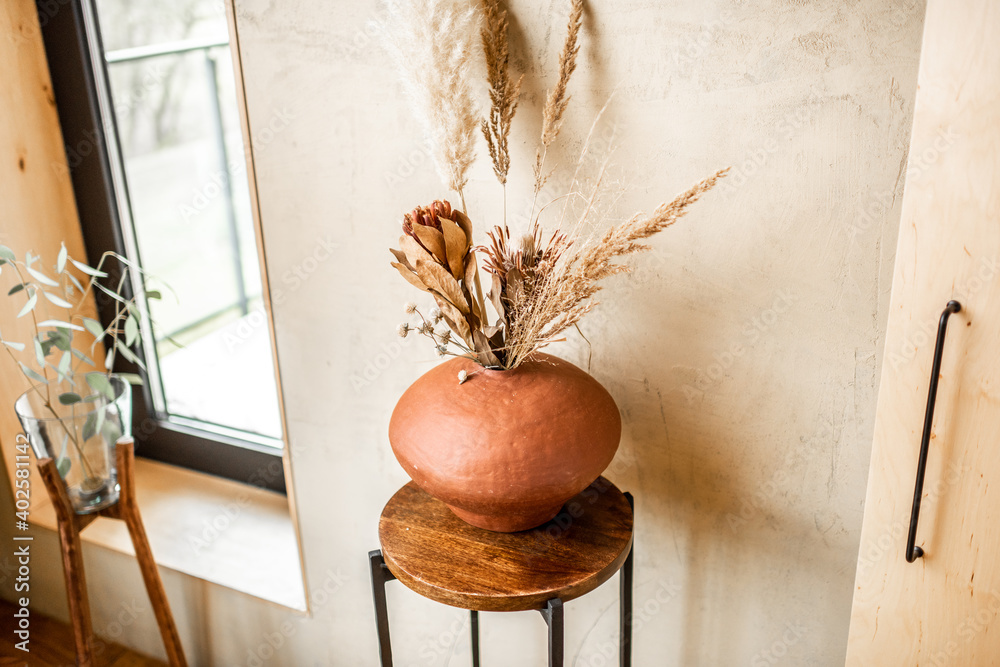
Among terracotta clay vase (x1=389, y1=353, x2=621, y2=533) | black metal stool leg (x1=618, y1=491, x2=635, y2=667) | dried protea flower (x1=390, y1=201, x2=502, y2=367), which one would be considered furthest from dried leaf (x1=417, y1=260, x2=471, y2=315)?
black metal stool leg (x1=618, y1=491, x2=635, y2=667)

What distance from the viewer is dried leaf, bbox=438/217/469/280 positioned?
1.04m

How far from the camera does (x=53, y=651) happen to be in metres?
2.08

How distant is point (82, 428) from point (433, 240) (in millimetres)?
1097

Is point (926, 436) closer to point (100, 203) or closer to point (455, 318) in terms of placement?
point (455, 318)

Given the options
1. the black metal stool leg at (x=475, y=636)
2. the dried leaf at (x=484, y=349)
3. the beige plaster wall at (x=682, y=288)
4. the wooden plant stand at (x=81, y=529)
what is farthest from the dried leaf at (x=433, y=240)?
the wooden plant stand at (x=81, y=529)

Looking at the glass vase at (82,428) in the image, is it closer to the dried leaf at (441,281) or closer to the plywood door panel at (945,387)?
the dried leaf at (441,281)

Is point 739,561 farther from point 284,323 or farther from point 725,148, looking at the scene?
point 284,323

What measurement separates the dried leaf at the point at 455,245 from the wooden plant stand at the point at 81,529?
1.00 metres

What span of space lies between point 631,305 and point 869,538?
544 mm

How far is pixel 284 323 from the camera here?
1604 millimetres

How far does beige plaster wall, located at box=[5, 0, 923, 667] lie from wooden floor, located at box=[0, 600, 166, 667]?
882mm

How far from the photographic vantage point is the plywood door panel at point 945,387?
35.2 inches

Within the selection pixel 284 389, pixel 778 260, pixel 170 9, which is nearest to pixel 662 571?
pixel 778 260

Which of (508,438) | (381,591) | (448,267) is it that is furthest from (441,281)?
(381,591)
